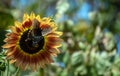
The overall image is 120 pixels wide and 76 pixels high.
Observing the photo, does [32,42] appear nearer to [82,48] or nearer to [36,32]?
[36,32]

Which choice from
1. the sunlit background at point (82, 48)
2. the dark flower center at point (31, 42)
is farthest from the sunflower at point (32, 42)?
the sunlit background at point (82, 48)

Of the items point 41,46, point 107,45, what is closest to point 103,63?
point 107,45

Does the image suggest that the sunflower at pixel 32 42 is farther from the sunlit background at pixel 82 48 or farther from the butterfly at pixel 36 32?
the sunlit background at pixel 82 48

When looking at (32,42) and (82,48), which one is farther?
(82,48)

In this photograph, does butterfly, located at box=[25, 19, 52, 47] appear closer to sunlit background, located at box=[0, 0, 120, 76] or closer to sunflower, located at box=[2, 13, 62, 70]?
sunflower, located at box=[2, 13, 62, 70]

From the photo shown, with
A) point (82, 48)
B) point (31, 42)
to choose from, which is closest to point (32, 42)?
point (31, 42)

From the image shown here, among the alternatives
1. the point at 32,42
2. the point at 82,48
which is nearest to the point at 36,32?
the point at 32,42

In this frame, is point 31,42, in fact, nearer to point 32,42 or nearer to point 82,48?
point 32,42

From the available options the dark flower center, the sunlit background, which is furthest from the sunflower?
the sunlit background

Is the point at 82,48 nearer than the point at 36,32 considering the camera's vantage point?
No

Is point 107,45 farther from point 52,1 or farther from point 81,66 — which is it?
point 52,1
